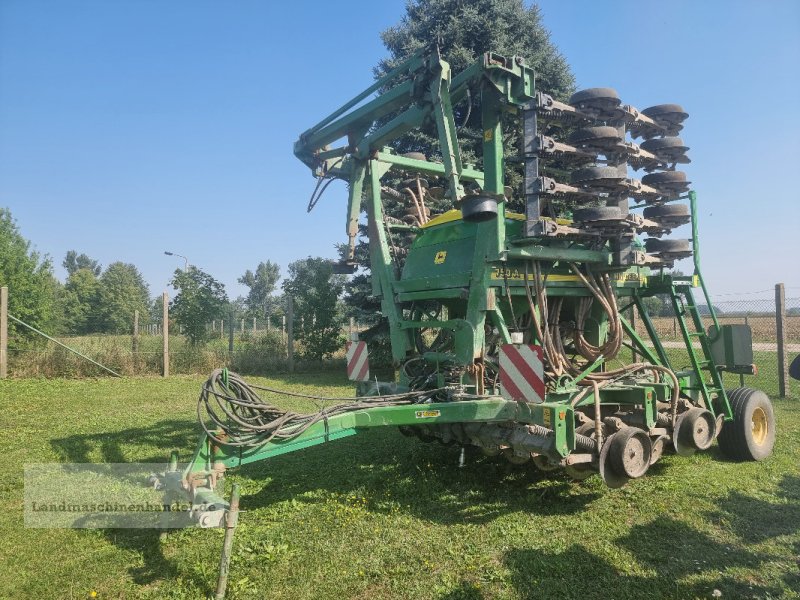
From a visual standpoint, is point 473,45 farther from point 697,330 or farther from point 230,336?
point 230,336

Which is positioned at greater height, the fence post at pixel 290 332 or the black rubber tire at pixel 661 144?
the black rubber tire at pixel 661 144

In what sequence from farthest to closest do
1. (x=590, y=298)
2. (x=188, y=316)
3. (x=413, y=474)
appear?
1. (x=188, y=316)
2. (x=590, y=298)
3. (x=413, y=474)

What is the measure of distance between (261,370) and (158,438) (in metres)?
7.80

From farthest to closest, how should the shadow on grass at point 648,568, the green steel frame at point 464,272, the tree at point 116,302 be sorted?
1. the tree at point 116,302
2. the green steel frame at point 464,272
3. the shadow on grass at point 648,568

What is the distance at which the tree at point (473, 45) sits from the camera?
12.3 m

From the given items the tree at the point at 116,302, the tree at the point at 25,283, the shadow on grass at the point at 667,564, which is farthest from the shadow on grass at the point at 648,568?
the tree at the point at 116,302

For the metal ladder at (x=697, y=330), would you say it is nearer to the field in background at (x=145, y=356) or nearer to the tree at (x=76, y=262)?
the field in background at (x=145, y=356)

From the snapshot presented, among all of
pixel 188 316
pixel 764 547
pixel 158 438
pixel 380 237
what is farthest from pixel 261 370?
pixel 764 547

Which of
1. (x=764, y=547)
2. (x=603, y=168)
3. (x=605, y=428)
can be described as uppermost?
(x=603, y=168)

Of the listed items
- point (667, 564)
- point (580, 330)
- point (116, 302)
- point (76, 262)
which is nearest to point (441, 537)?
point (667, 564)

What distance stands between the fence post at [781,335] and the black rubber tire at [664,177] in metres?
5.59

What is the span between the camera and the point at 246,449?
12.1 feet

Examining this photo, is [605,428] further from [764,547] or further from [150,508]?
[150,508]

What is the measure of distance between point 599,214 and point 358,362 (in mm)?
2892
